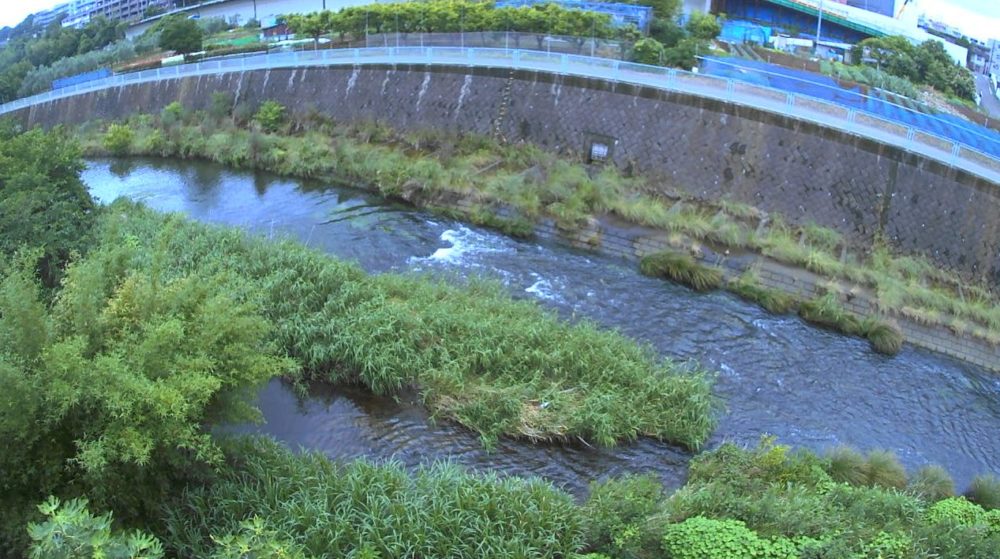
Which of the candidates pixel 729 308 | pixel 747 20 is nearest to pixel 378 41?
pixel 729 308

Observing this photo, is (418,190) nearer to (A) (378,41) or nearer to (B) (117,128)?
(A) (378,41)

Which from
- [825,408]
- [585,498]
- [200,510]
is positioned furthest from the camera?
[825,408]

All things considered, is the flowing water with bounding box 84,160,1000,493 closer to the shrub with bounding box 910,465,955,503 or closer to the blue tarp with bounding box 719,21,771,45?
the shrub with bounding box 910,465,955,503

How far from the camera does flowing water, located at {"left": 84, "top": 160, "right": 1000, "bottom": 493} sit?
10477mm

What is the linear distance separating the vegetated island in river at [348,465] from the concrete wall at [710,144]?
28.7 ft

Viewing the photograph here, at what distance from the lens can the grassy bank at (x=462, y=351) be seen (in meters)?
10.8

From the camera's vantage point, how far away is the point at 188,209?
21422 millimetres

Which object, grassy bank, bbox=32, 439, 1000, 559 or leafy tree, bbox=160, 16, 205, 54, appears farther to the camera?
leafy tree, bbox=160, 16, 205, 54

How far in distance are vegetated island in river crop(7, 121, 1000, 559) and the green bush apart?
21 millimetres

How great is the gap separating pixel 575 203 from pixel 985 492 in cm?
1162

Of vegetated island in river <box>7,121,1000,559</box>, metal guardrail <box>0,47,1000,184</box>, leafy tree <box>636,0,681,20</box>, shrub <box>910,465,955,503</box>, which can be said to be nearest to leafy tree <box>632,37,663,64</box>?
metal guardrail <box>0,47,1000,184</box>

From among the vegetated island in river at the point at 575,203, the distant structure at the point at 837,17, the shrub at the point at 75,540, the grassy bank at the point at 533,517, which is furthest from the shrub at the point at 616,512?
the distant structure at the point at 837,17

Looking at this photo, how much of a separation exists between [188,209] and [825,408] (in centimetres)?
1861

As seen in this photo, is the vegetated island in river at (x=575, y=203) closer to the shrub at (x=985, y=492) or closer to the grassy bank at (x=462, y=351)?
the shrub at (x=985, y=492)
